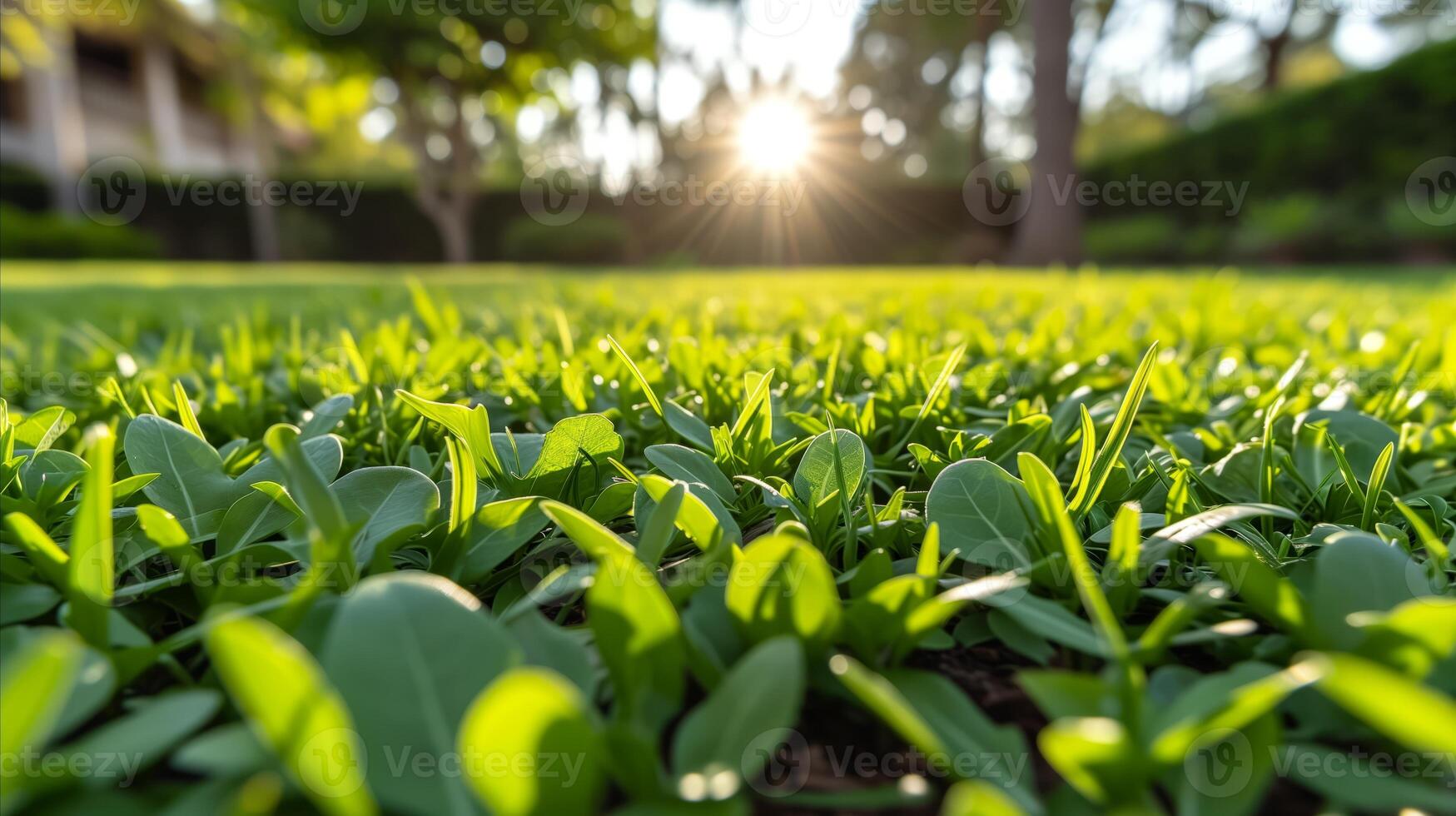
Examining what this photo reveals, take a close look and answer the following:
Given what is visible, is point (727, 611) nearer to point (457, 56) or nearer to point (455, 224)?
point (457, 56)

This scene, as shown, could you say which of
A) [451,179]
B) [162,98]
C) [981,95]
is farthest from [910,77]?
[162,98]

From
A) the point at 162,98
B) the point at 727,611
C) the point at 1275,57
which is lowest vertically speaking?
Answer: the point at 727,611

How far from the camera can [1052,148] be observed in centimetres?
1075

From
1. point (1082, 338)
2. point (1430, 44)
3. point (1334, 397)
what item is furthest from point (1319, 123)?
point (1334, 397)

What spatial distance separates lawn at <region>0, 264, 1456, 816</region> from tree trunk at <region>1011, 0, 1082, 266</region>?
10476 millimetres

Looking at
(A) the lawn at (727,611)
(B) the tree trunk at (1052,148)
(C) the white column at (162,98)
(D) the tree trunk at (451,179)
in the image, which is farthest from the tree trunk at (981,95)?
(C) the white column at (162,98)

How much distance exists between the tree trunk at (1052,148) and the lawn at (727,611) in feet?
34.4

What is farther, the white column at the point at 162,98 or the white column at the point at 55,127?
the white column at the point at 162,98

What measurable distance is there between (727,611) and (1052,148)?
11757mm

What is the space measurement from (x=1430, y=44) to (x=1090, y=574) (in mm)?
12928

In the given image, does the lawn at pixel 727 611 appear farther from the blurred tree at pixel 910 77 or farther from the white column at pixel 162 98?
the white column at pixel 162 98

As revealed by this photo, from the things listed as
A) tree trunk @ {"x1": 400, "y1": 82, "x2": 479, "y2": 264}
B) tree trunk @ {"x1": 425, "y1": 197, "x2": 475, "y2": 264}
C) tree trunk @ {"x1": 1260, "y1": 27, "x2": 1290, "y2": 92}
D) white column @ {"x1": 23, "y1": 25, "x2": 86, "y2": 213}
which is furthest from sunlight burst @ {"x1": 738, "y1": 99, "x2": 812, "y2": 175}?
white column @ {"x1": 23, "y1": 25, "x2": 86, "y2": 213}

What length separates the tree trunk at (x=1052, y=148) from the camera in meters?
10.3

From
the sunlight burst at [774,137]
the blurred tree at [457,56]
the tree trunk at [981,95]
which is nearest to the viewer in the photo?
the blurred tree at [457,56]
